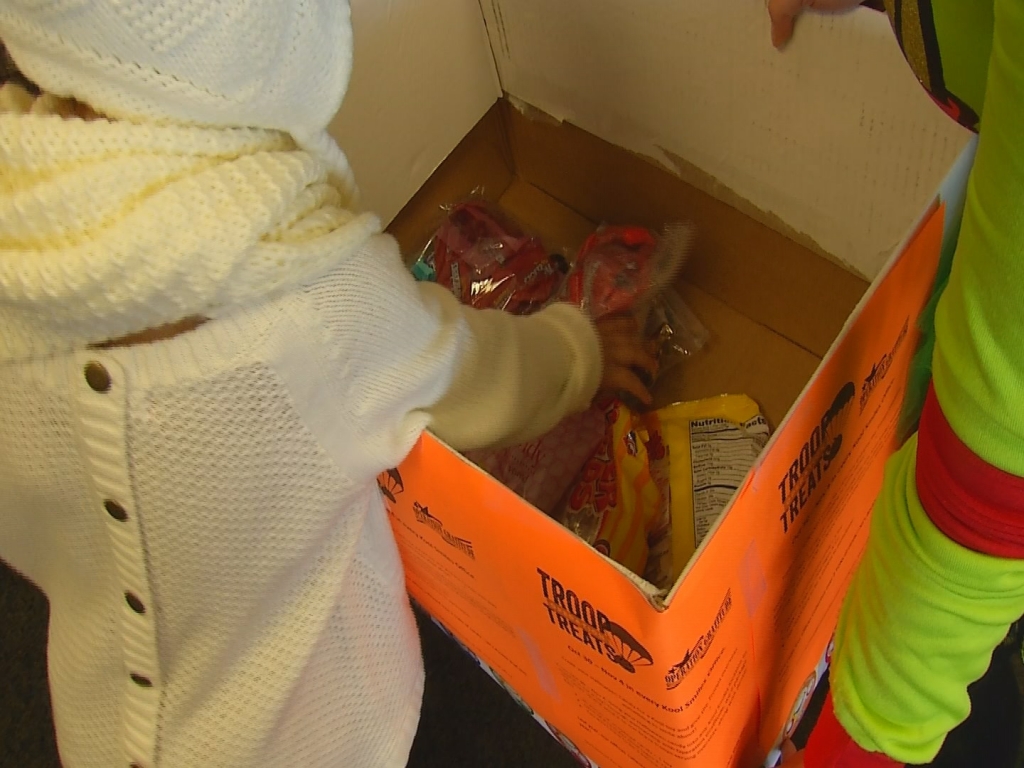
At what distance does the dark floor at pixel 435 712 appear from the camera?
903 mm

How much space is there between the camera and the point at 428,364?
0.53 metres

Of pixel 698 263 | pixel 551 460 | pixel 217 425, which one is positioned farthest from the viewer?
pixel 698 263

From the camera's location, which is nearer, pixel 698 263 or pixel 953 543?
pixel 953 543

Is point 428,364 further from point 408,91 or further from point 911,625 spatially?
point 408,91

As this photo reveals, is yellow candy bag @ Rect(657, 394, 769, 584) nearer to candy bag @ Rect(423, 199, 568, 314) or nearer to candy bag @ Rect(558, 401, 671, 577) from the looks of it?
candy bag @ Rect(558, 401, 671, 577)

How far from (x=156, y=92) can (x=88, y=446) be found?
18 centimetres

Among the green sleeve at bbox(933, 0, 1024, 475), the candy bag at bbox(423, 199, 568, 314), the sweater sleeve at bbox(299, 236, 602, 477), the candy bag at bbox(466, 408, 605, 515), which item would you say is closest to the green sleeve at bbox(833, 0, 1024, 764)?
the green sleeve at bbox(933, 0, 1024, 475)

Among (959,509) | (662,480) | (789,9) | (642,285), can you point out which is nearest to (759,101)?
(789,9)

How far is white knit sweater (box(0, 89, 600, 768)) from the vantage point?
1.28 ft

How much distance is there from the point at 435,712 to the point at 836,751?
533 millimetres

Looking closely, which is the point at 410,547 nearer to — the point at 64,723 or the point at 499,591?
the point at 499,591

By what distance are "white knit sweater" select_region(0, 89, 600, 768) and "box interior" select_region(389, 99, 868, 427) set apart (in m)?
0.28

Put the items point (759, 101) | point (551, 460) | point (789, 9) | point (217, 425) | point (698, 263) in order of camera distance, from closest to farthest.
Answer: point (217, 425) → point (789, 9) → point (759, 101) → point (551, 460) → point (698, 263)

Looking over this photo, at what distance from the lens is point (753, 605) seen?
49 cm
